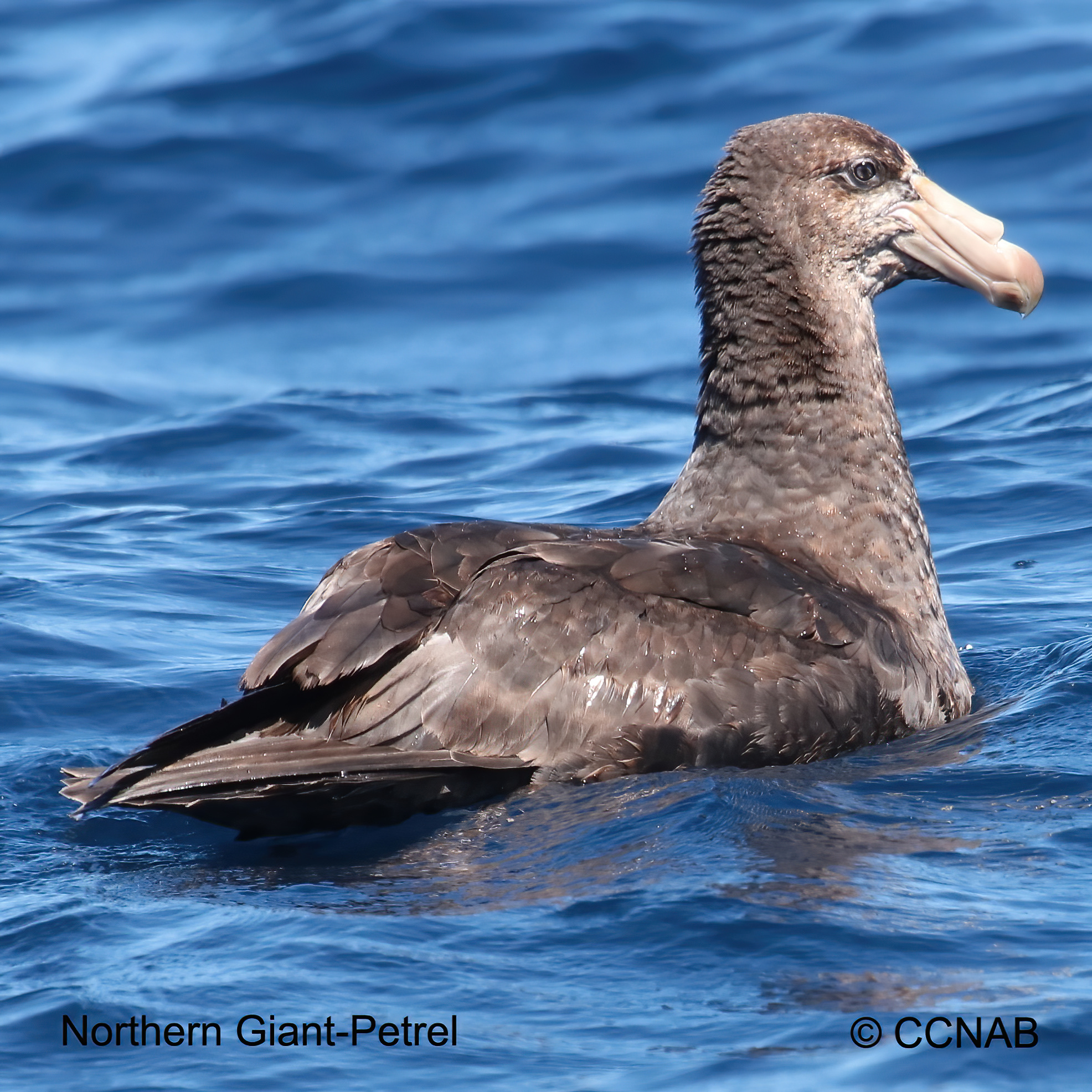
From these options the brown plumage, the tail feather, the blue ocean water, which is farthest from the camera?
the brown plumage

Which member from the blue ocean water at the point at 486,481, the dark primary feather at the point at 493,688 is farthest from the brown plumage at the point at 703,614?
the blue ocean water at the point at 486,481

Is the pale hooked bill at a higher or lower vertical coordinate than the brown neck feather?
higher

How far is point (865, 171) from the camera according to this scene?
749 centimetres

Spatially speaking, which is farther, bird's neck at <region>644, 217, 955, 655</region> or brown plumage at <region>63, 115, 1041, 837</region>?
bird's neck at <region>644, 217, 955, 655</region>

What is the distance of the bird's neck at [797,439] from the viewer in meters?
7.15

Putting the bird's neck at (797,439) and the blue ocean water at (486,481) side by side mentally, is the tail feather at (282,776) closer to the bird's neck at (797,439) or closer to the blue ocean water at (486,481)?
the blue ocean water at (486,481)

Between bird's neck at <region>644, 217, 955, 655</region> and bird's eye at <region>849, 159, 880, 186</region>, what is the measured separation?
43 cm

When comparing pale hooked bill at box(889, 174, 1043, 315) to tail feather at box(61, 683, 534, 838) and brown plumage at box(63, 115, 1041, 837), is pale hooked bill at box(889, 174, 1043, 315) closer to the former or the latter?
brown plumage at box(63, 115, 1041, 837)

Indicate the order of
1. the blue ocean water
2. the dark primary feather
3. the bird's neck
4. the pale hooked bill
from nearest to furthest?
the blue ocean water
the dark primary feather
the bird's neck
the pale hooked bill

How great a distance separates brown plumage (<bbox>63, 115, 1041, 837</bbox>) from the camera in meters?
5.91

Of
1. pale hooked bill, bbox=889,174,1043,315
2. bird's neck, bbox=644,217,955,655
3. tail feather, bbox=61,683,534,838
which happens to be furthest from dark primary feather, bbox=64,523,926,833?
pale hooked bill, bbox=889,174,1043,315

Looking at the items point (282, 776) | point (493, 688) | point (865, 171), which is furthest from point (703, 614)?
point (865, 171)

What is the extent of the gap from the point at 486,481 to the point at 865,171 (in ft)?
16.3

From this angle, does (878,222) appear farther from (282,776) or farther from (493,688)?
(282,776)
